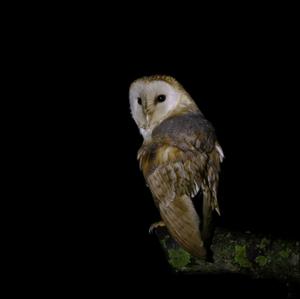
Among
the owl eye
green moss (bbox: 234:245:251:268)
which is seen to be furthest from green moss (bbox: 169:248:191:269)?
the owl eye

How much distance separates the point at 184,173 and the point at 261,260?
0.43 meters

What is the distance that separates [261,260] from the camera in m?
1.34

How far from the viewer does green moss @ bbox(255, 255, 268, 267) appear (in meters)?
1.33

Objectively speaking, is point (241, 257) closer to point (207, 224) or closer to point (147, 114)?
point (207, 224)

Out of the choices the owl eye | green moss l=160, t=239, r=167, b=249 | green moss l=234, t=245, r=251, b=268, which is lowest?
green moss l=160, t=239, r=167, b=249

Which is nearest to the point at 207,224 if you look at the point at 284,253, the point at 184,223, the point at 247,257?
the point at 184,223

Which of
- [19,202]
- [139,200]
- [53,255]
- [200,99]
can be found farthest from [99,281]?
[200,99]

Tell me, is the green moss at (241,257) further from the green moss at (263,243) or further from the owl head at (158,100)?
the owl head at (158,100)

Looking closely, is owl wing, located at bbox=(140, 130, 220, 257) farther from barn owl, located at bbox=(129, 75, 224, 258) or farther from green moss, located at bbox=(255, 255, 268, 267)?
green moss, located at bbox=(255, 255, 268, 267)

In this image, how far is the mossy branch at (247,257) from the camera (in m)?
1.29

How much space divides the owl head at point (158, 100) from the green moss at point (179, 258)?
23.2 inches

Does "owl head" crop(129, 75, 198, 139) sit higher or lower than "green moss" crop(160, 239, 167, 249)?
higher

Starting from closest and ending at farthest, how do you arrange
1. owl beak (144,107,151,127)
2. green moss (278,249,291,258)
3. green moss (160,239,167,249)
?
green moss (278,249,291,258) < green moss (160,239,167,249) < owl beak (144,107,151,127)

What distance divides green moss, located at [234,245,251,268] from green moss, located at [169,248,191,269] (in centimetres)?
18
